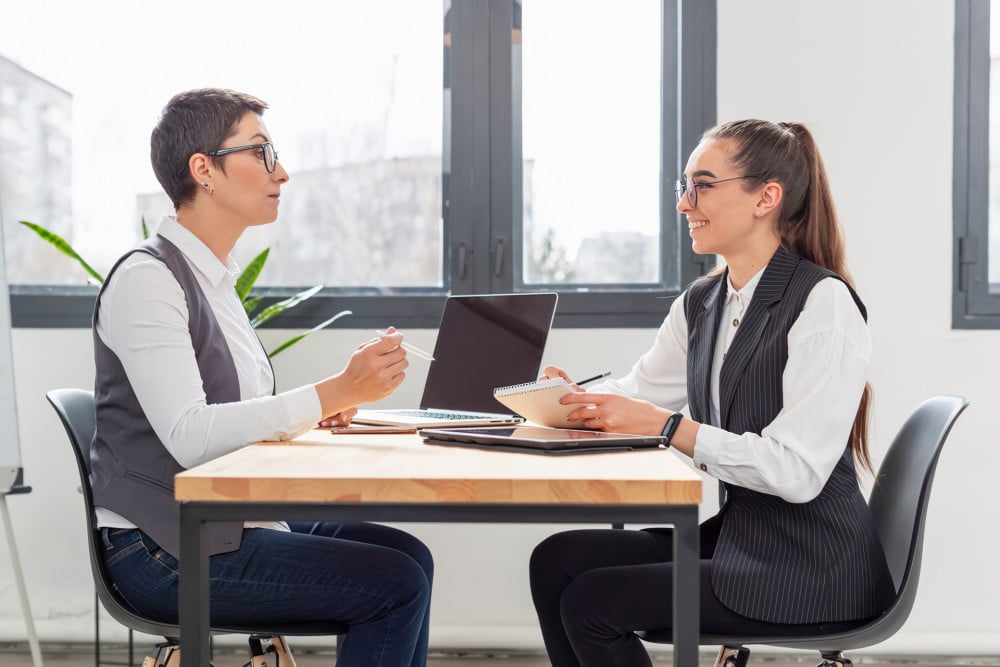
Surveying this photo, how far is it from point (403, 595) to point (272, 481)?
397mm

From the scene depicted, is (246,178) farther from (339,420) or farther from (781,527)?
(781,527)

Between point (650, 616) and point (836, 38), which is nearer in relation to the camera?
point (650, 616)

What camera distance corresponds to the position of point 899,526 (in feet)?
5.26

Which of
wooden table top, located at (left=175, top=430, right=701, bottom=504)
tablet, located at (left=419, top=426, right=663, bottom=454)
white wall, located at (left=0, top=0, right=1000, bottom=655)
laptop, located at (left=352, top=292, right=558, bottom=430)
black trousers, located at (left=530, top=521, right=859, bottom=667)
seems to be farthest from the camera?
white wall, located at (left=0, top=0, right=1000, bottom=655)

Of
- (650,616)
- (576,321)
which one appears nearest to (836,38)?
(576,321)

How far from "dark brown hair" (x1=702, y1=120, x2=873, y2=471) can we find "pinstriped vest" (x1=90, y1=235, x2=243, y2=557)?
100 centimetres

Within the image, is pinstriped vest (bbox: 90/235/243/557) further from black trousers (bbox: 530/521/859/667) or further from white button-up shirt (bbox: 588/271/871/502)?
white button-up shirt (bbox: 588/271/871/502)

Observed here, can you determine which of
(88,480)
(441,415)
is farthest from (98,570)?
(441,415)

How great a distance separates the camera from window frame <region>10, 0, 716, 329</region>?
9.04 ft

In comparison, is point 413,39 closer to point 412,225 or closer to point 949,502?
point 412,225

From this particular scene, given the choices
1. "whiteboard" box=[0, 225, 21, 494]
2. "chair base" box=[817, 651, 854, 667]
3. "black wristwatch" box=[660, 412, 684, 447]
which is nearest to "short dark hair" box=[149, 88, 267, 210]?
"whiteboard" box=[0, 225, 21, 494]

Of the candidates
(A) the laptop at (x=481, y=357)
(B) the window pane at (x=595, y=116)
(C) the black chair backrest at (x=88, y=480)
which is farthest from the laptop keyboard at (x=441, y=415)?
(B) the window pane at (x=595, y=116)

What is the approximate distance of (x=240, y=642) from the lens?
2.69 metres

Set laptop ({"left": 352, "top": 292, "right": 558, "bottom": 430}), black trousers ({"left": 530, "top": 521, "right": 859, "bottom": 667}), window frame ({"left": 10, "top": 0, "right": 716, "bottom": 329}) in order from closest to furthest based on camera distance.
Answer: black trousers ({"left": 530, "top": 521, "right": 859, "bottom": 667}), laptop ({"left": 352, "top": 292, "right": 558, "bottom": 430}), window frame ({"left": 10, "top": 0, "right": 716, "bottom": 329})
